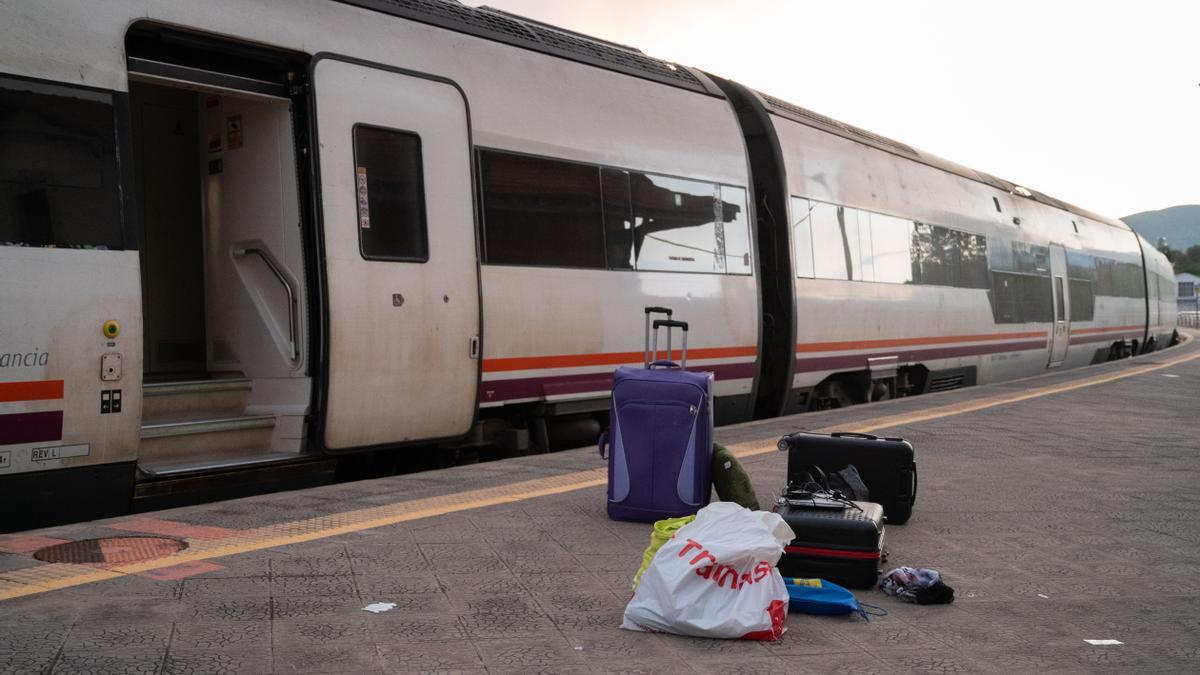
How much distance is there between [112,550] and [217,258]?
2883mm

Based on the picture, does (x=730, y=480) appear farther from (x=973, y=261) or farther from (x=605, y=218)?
(x=973, y=261)

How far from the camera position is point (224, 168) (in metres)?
6.80

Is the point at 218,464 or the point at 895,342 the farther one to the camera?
Answer: the point at 895,342

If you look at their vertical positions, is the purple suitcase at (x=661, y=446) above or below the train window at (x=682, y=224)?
below

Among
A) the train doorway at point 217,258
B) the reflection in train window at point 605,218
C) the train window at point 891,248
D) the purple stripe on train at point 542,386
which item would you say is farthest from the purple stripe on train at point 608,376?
the train doorway at point 217,258

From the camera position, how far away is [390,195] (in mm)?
6754

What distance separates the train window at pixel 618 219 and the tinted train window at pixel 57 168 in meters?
3.97

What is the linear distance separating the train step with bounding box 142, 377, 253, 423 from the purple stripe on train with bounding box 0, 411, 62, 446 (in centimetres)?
69

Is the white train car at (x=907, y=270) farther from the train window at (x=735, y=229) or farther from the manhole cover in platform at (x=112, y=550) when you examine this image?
the manhole cover in platform at (x=112, y=550)

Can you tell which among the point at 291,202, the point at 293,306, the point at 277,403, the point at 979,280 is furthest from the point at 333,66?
the point at 979,280

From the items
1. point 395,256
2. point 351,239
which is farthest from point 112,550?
point 395,256

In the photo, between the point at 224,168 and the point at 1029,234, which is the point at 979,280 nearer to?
the point at 1029,234

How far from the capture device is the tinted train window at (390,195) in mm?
6562

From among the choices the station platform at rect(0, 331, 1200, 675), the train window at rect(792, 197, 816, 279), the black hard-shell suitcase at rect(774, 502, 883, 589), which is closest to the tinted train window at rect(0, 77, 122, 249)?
the station platform at rect(0, 331, 1200, 675)
